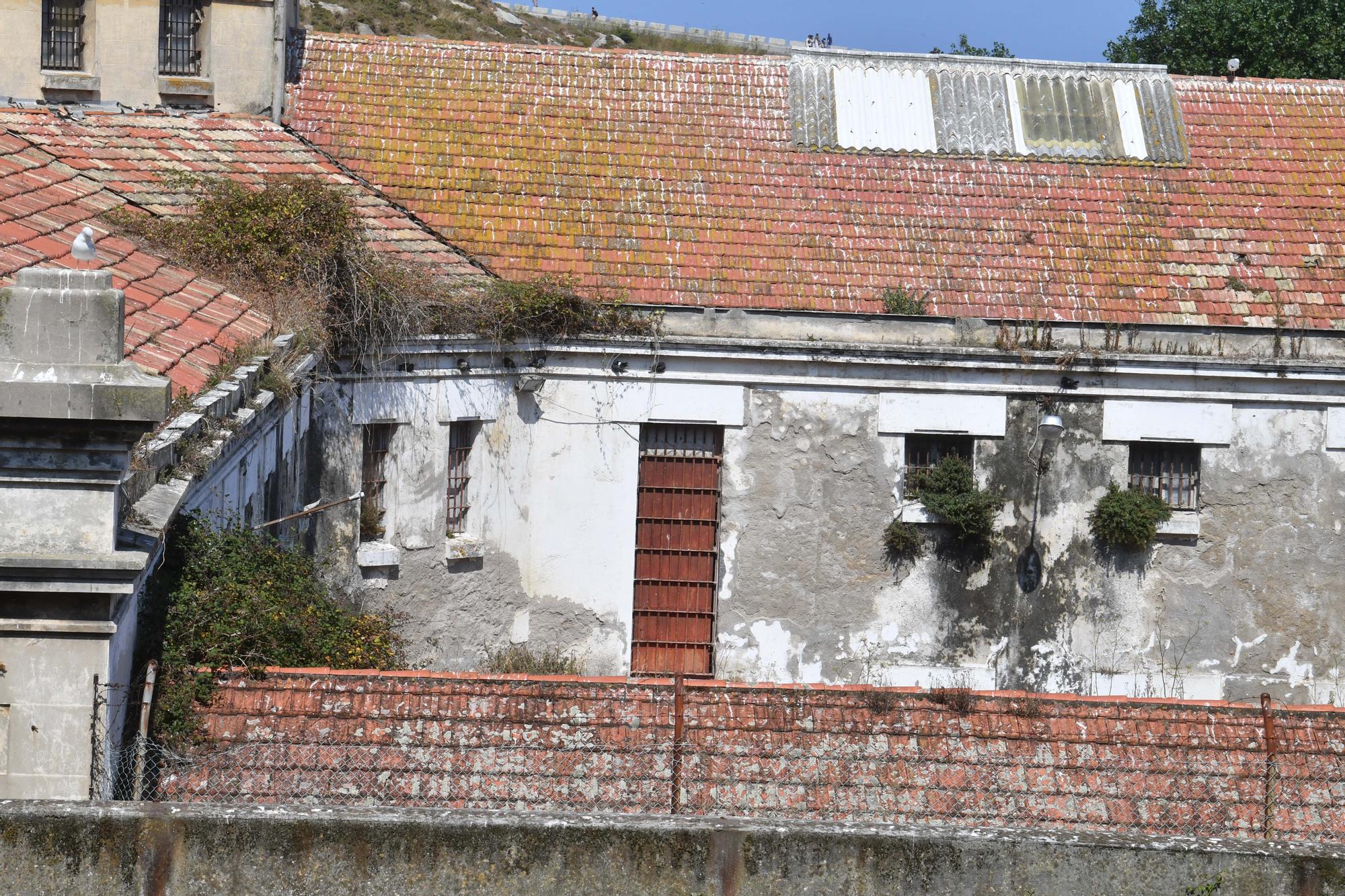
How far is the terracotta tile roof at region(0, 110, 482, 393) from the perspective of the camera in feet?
38.2

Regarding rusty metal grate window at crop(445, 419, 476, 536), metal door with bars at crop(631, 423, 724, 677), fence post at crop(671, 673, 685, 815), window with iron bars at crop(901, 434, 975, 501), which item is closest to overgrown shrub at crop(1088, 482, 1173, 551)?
window with iron bars at crop(901, 434, 975, 501)

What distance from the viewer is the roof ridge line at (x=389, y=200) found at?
18.1 metres

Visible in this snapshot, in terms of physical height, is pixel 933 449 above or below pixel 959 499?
above

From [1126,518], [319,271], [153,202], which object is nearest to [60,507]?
[319,271]

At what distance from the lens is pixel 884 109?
68.0ft

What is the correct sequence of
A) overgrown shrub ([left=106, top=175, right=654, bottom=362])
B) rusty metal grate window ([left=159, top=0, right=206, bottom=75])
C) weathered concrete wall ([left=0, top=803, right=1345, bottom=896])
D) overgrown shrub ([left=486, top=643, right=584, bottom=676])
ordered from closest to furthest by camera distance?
1. weathered concrete wall ([left=0, top=803, right=1345, bottom=896])
2. overgrown shrub ([left=106, top=175, right=654, bottom=362])
3. overgrown shrub ([left=486, top=643, right=584, bottom=676])
4. rusty metal grate window ([left=159, top=0, right=206, bottom=75])

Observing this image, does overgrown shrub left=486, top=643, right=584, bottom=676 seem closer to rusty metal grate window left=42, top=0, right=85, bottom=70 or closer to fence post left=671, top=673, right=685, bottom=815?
fence post left=671, top=673, right=685, bottom=815

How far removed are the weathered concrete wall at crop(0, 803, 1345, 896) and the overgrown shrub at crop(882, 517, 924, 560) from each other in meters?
10.9

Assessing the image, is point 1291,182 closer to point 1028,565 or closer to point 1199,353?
point 1199,353

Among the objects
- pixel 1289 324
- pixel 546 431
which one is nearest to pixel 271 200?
pixel 546 431

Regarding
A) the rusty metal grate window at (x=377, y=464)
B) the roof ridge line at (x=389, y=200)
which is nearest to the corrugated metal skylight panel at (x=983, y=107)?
the roof ridge line at (x=389, y=200)

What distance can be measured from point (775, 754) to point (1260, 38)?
31.3m

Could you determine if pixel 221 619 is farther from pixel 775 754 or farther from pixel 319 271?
pixel 319 271

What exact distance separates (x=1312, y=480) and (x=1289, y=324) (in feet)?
5.83
